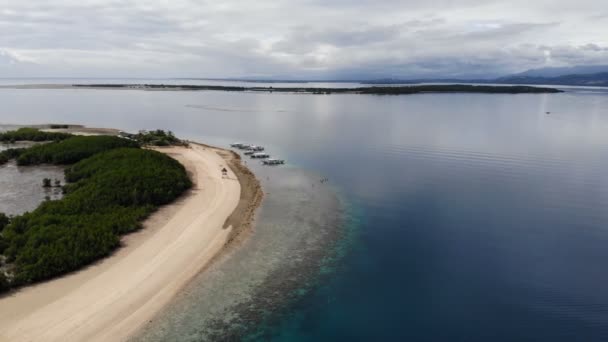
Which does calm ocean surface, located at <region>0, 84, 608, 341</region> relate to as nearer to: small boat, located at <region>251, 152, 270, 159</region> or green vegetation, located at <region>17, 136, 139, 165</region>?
small boat, located at <region>251, 152, 270, 159</region>

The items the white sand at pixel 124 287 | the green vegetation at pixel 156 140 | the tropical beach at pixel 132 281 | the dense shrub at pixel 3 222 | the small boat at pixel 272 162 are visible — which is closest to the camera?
the white sand at pixel 124 287

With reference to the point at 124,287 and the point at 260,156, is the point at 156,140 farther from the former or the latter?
the point at 124,287

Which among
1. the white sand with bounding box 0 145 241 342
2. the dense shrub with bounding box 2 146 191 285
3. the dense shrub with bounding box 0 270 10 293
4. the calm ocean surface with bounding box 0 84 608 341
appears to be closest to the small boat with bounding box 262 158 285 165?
the calm ocean surface with bounding box 0 84 608 341

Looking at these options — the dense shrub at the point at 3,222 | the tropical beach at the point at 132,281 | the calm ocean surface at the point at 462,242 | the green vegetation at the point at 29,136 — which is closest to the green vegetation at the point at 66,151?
the green vegetation at the point at 29,136

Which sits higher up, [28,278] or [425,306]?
[28,278]

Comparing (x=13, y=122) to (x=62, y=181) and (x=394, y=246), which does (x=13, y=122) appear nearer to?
(x=62, y=181)

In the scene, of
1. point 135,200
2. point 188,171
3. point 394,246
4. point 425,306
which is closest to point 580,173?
point 394,246

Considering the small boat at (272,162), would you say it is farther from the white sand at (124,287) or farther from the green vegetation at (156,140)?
the white sand at (124,287)
